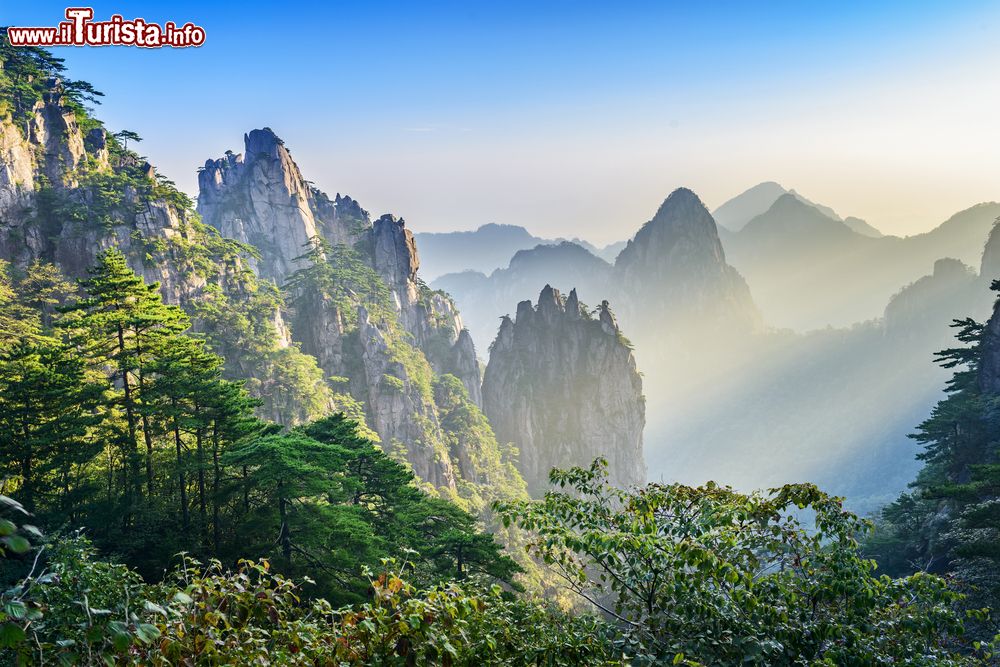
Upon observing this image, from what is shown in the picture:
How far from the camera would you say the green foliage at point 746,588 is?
18.1ft

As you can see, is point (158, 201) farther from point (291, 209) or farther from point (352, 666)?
point (352, 666)

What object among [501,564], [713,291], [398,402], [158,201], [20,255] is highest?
[713,291]

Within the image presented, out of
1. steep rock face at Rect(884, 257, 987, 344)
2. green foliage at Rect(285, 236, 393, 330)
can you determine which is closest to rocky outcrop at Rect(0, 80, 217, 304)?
green foliage at Rect(285, 236, 393, 330)

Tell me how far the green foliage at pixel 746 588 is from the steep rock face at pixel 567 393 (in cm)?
7837

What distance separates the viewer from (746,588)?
6176 mm

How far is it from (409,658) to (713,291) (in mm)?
212179

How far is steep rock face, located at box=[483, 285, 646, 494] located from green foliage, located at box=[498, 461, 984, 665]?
257 ft

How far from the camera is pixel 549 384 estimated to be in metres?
88.6

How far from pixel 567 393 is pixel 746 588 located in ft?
271

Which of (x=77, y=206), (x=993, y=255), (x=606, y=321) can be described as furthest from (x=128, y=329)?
(x=993, y=255)

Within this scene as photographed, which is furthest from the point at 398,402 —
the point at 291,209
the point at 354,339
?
the point at 291,209

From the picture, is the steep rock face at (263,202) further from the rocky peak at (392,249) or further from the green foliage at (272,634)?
the green foliage at (272,634)

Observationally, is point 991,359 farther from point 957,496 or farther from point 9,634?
point 9,634

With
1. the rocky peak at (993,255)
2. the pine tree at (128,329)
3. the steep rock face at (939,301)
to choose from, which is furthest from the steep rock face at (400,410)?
the steep rock face at (939,301)
